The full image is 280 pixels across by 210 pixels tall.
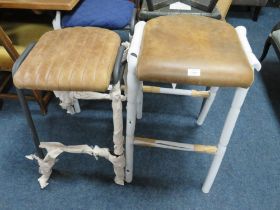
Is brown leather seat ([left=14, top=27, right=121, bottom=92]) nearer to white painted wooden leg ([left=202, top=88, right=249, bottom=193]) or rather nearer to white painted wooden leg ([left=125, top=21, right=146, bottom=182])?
white painted wooden leg ([left=125, top=21, right=146, bottom=182])

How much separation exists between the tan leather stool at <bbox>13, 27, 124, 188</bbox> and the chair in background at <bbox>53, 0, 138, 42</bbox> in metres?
0.27

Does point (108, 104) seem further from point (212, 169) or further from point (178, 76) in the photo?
point (178, 76)

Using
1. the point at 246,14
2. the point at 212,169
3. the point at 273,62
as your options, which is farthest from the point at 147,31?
the point at 246,14

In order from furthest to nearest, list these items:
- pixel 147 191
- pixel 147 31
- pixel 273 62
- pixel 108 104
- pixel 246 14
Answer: pixel 246 14 < pixel 273 62 < pixel 108 104 < pixel 147 191 < pixel 147 31

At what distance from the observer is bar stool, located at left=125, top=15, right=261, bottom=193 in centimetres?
72

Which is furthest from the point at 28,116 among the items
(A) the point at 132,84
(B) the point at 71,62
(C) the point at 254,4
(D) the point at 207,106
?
(C) the point at 254,4

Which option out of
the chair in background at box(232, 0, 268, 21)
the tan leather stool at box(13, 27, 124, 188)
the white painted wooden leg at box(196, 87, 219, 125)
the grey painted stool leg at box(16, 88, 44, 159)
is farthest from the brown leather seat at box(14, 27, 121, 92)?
the chair in background at box(232, 0, 268, 21)

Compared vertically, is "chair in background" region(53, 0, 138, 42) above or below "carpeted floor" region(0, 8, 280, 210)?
above

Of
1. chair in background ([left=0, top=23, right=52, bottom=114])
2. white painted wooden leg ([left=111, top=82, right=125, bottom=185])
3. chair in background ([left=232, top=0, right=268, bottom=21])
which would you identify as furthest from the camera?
chair in background ([left=232, top=0, right=268, bottom=21])

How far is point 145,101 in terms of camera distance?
1582mm

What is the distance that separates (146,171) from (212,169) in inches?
12.8

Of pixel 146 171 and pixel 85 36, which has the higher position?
pixel 85 36

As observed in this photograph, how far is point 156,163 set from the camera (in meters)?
1.26

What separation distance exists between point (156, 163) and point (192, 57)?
666mm
